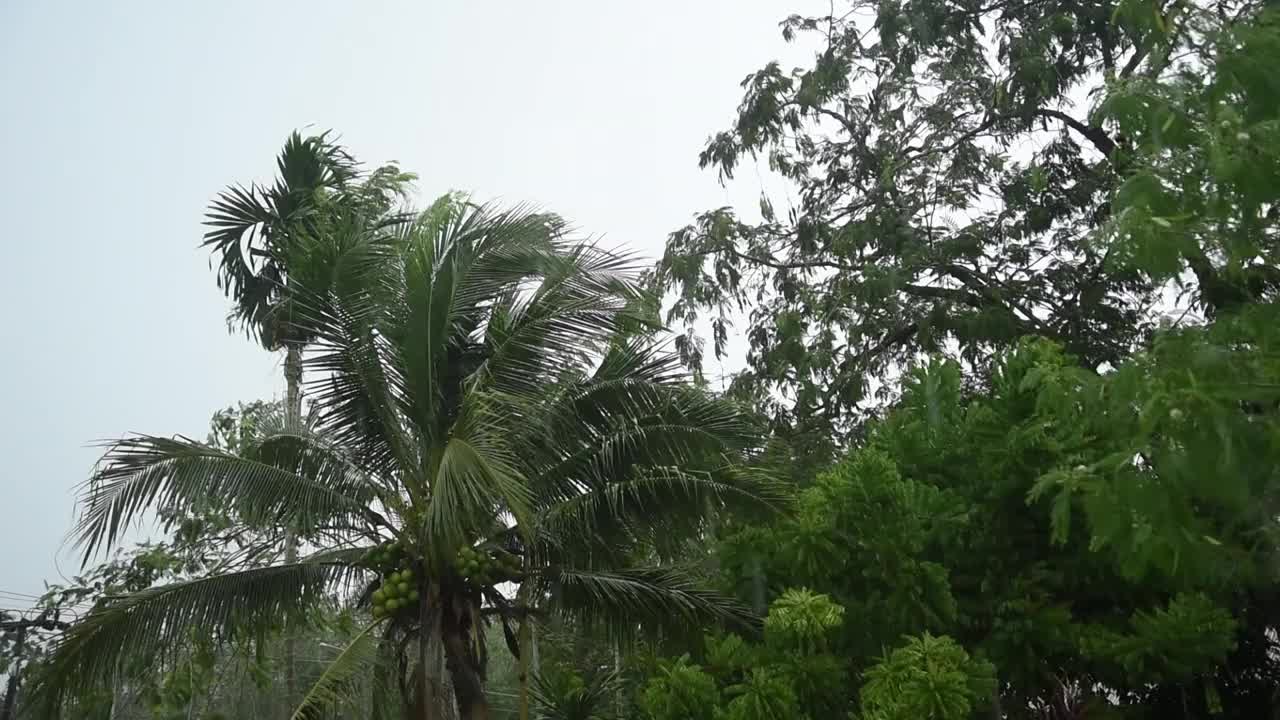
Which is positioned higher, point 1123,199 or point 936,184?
point 936,184

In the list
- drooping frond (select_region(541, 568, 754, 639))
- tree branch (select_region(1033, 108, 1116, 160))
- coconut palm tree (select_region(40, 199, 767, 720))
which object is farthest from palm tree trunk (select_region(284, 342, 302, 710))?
tree branch (select_region(1033, 108, 1116, 160))

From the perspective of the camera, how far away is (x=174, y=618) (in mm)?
8406

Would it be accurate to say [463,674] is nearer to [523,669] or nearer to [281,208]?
[523,669]

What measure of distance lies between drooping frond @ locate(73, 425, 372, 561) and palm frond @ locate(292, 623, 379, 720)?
93 cm

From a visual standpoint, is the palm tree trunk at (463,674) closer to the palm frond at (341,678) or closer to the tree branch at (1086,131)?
the palm frond at (341,678)

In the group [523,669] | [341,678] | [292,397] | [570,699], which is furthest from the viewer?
[292,397]

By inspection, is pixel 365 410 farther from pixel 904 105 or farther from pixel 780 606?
pixel 904 105

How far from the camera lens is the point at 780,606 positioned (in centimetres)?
767

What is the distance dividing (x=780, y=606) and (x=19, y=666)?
13.0 metres

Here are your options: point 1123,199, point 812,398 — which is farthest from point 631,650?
point 1123,199

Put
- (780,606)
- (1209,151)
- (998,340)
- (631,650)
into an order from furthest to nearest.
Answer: (998,340)
(631,650)
(780,606)
(1209,151)

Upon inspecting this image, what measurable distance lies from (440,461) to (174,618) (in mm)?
2155

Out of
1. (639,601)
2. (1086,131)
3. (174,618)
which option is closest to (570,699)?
(639,601)

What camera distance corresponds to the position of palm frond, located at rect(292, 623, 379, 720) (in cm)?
799
